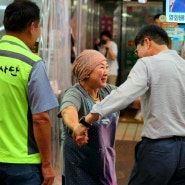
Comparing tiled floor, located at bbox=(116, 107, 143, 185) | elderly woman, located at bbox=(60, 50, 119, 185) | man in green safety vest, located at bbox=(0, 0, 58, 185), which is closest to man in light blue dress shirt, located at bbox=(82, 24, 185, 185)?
elderly woman, located at bbox=(60, 50, 119, 185)

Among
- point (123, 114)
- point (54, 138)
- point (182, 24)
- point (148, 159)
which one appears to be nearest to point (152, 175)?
point (148, 159)

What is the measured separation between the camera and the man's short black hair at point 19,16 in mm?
2314

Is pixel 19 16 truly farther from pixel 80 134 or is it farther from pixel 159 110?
pixel 159 110

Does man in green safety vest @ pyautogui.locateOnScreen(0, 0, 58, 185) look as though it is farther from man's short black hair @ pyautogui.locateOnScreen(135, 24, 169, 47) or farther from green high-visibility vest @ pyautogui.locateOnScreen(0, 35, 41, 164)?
man's short black hair @ pyautogui.locateOnScreen(135, 24, 169, 47)

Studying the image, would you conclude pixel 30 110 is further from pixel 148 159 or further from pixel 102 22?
pixel 102 22

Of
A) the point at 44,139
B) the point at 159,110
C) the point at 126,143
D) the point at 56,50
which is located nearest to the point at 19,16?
the point at 44,139

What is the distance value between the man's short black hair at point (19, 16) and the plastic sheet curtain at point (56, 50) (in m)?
1.58

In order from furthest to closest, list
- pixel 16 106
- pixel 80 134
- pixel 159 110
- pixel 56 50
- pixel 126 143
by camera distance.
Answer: pixel 126 143, pixel 56 50, pixel 159 110, pixel 80 134, pixel 16 106

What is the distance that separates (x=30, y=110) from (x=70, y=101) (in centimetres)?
33

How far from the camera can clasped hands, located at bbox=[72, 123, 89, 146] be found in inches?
94.4

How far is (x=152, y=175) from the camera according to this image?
259cm

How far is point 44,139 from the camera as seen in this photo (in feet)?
7.50

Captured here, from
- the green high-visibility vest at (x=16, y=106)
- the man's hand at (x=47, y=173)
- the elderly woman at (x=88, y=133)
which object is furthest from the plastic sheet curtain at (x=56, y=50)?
the man's hand at (x=47, y=173)

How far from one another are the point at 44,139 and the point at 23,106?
215 mm
